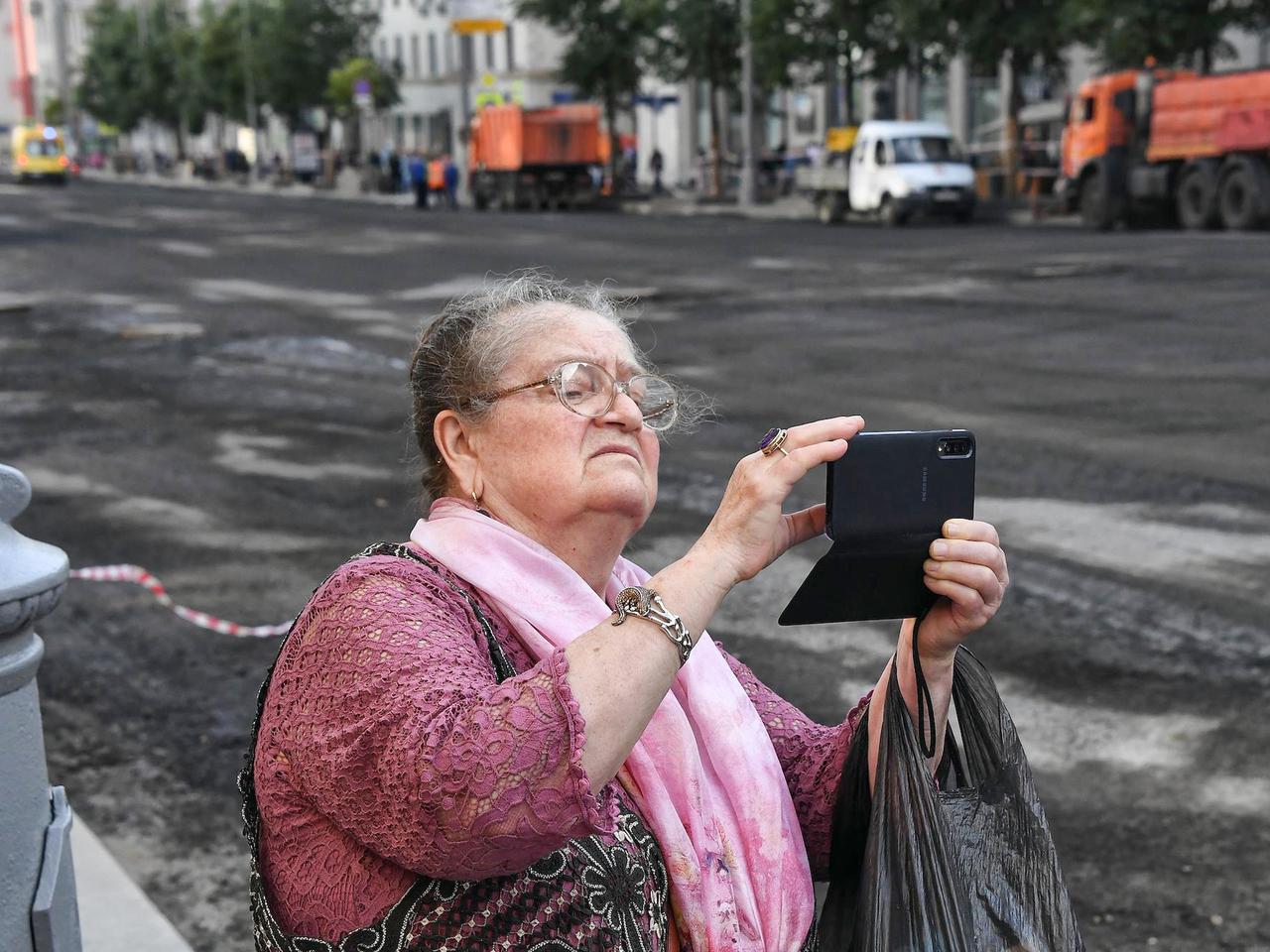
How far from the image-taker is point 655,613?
2168 mm

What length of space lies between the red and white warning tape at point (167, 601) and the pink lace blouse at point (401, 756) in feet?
14.0

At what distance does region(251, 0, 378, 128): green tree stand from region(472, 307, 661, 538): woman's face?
77908mm

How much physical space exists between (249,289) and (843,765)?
71.4 ft

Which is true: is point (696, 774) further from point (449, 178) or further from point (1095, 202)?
point (449, 178)

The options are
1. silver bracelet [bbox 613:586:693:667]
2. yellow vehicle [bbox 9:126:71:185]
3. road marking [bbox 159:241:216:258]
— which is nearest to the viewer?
silver bracelet [bbox 613:586:693:667]

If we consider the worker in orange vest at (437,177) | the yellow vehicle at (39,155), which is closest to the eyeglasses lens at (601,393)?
the worker in orange vest at (437,177)

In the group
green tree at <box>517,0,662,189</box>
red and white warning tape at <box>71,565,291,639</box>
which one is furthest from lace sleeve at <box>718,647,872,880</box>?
green tree at <box>517,0,662,189</box>

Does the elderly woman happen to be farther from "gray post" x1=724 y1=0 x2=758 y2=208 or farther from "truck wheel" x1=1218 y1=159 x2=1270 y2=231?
"gray post" x1=724 y1=0 x2=758 y2=208

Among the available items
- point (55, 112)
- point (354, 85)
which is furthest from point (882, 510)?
point (55, 112)

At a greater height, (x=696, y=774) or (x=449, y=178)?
(x=696, y=774)

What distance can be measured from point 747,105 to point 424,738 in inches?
1712

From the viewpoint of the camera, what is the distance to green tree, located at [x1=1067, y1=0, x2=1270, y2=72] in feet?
106

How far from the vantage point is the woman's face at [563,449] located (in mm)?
2500

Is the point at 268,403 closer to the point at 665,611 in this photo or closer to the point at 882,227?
the point at 665,611
